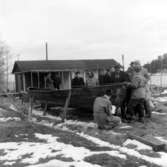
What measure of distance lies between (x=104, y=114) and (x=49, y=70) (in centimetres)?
1664

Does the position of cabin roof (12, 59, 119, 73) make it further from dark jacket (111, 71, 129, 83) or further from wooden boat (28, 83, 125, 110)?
dark jacket (111, 71, 129, 83)

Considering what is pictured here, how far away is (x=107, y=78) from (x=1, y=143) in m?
4.12

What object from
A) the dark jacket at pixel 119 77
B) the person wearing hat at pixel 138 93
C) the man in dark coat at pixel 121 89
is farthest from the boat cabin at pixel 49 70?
the person wearing hat at pixel 138 93

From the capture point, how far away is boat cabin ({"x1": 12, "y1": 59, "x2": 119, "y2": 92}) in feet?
77.8

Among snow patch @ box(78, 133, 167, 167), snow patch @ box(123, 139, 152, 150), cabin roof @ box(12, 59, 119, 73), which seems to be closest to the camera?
snow patch @ box(78, 133, 167, 167)

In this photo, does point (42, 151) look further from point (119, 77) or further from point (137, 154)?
point (119, 77)

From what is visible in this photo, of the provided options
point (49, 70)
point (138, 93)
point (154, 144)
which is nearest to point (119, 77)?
point (138, 93)

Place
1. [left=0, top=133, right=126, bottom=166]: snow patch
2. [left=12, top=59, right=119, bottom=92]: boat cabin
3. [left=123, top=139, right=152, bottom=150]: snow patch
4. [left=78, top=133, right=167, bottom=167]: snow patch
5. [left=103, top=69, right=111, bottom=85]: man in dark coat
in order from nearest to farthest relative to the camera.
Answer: [left=78, top=133, right=167, bottom=167]: snow patch
[left=0, top=133, right=126, bottom=166]: snow patch
[left=123, top=139, right=152, bottom=150]: snow patch
[left=103, top=69, right=111, bottom=85]: man in dark coat
[left=12, top=59, right=119, bottom=92]: boat cabin

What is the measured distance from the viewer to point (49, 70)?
907 inches

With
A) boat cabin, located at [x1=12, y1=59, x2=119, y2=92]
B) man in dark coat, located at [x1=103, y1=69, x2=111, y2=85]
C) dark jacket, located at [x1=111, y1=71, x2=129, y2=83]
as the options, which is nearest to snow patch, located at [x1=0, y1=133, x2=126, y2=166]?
dark jacket, located at [x1=111, y1=71, x2=129, y2=83]

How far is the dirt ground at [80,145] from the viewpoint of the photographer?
14.8ft

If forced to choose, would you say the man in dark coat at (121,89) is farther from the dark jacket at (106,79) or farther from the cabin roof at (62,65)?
the cabin roof at (62,65)

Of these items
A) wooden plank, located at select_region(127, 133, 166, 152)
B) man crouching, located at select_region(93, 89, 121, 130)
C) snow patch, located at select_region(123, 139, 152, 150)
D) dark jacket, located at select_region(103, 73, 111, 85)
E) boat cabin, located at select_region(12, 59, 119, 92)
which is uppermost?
boat cabin, located at select_region(12, 59, 119, 92)

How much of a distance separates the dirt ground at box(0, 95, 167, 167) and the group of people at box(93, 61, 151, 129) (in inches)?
10.6
